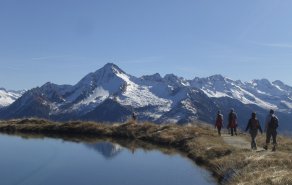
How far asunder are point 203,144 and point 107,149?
10.1 m

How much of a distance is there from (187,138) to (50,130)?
21230 mm

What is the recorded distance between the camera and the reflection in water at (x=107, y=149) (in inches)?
1841

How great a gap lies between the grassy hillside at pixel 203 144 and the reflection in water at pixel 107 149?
5.47 m

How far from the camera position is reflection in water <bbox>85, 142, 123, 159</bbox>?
1841 inches

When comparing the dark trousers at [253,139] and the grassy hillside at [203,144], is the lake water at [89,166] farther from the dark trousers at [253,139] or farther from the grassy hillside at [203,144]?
the dark trousers at [253,139]

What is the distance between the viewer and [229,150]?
3984 cm

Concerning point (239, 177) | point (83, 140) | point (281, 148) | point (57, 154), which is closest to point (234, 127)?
point (281, 148)

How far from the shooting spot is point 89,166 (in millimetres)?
39688

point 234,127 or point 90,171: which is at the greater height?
point 234,127

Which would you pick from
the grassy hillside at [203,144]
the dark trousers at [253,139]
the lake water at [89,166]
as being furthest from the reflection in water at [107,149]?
the dark trousers at [253,139]

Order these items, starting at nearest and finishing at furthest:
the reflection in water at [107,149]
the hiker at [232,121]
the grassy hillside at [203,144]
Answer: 1. the grassy hillside at [203,144]
2. the reflection in water at [107,149]
3. the hiker at [232,121]

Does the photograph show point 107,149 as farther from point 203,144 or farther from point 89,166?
point 89,166

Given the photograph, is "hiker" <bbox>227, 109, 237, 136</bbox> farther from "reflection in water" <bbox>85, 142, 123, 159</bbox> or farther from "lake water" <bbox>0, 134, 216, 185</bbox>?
"reflection in water" <bbox>85, 142, 123, 159</bbox>

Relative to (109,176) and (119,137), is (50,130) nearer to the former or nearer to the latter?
(119,137)
